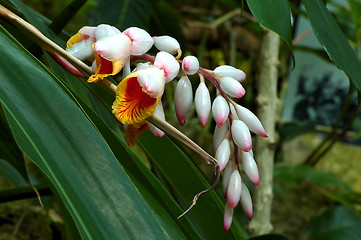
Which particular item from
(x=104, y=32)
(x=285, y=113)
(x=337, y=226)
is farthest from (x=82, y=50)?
(x=285, y=113)

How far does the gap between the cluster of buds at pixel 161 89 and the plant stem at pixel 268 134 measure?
524mm

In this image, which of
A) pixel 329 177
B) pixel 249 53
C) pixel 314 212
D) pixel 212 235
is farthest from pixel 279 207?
pixel 212 235

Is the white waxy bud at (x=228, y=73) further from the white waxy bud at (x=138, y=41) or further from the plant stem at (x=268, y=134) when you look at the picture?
the plant stem at (x=268, y=134)

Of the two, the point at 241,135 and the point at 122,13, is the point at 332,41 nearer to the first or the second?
the point at 241,135

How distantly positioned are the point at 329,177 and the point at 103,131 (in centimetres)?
114

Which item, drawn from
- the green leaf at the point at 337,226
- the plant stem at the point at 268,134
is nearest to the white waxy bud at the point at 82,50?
the plant stem at the point at 268,134

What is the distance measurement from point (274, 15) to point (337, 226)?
0.98 meters

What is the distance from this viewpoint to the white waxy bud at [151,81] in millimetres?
333

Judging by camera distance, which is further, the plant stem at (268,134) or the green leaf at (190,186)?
the plant stem at (268,134)

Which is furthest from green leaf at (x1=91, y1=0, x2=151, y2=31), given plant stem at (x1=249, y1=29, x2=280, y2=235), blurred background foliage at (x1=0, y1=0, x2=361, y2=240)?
plant stem at (x1=249, y1=29, x2=280, y2=235)

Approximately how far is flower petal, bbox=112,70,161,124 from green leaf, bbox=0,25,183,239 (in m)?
0.03

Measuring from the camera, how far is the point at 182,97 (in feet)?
1.26

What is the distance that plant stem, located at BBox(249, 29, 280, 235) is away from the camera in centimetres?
93

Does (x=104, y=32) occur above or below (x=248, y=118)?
above
